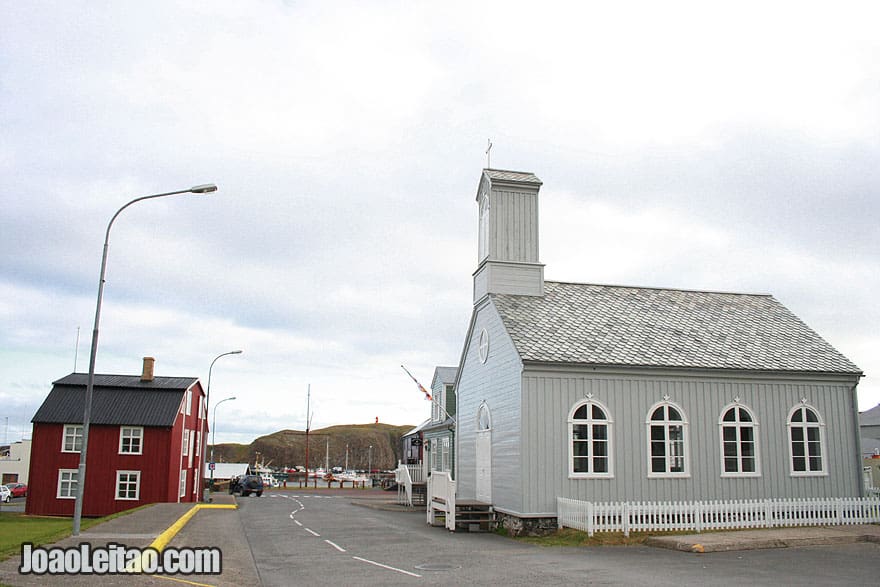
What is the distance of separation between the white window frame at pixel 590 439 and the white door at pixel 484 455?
3487mm

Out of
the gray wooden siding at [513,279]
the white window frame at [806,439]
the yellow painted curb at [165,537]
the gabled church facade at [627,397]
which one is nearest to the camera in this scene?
the yellow painted curb at [165,537]

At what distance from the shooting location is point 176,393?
41.9 meters

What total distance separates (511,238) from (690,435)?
8357 millimetres

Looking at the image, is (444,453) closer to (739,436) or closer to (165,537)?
(739,436)

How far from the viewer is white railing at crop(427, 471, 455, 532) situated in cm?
2253

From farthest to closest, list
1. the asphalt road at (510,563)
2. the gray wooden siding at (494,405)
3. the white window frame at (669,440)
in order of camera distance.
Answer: the white window frame at (669,440) → the gray wooden siding at (494,405) → the asphalt road at (510,563)

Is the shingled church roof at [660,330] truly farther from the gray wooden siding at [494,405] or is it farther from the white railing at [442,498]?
the white railing at [442,498]

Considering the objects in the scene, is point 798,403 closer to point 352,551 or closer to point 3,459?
point 352,551

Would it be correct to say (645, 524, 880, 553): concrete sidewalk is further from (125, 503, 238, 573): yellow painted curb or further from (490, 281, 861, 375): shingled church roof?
(125, 503, 238, 573): yellow painted curb

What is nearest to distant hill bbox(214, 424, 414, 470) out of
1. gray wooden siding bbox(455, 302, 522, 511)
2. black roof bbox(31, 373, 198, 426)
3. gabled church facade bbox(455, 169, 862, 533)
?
black roof bbox(31, 373, 198, 426)

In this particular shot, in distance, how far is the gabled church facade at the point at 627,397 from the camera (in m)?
21.2

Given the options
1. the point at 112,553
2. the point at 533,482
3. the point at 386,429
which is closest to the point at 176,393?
the point at 533,482

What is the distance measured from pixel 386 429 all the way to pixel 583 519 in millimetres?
117556

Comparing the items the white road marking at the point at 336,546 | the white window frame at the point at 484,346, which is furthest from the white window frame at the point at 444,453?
the white road marking at the point at 336,546
